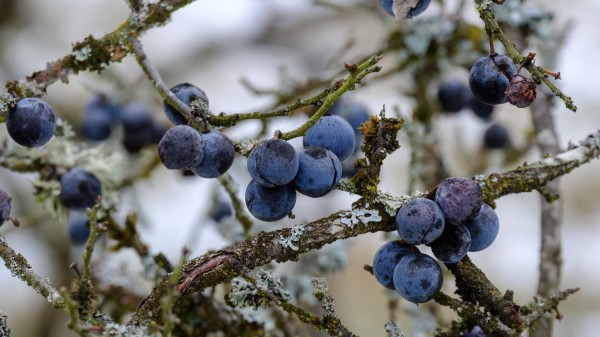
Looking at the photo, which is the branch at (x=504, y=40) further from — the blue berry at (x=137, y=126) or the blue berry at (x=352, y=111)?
the blue berry at (x=137, y=126)

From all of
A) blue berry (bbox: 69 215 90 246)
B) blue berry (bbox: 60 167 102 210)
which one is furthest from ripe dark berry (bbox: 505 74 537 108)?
blue berry (bbox: 69 215 90 246)

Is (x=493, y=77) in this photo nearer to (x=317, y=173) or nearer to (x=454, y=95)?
(x=317, y=173)

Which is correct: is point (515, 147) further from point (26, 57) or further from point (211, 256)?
point (26, 57)

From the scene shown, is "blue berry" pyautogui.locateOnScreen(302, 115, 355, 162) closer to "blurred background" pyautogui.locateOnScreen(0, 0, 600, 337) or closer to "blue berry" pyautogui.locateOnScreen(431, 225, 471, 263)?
"blue berry" pyautogui.locateOnScreen(431, 225, 471, 263)

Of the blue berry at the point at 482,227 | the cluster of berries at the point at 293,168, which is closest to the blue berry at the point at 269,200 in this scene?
the cluster of berries at the point at 293,168

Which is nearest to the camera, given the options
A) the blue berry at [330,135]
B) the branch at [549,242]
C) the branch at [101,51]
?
the blue berry at [330,135]

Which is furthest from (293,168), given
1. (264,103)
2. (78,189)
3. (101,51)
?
(264,103)

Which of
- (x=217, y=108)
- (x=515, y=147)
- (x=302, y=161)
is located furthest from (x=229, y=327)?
(x=217, y=108)
